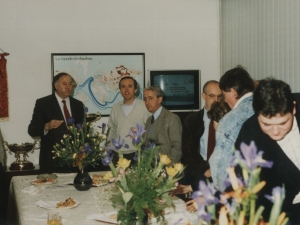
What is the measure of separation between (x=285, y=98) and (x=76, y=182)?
2009 millimetres

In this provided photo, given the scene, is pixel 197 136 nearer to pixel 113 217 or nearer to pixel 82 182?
pixel 82 182

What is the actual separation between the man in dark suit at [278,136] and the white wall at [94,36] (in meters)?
3.94

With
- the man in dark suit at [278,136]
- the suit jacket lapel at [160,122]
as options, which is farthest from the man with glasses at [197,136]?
the man in dark suit at [278,136]

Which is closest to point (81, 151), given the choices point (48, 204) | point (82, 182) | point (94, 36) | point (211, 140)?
point (82, 182)

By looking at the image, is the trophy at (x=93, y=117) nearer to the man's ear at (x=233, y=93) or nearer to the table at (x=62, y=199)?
the table at (x=62, y=199)

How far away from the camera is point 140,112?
4.77 meters

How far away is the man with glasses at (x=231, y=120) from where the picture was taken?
2395 millimetres

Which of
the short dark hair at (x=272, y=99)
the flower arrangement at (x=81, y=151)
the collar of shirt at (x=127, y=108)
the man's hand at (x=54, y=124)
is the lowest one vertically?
the flower arrangement at (x=81, y=151)

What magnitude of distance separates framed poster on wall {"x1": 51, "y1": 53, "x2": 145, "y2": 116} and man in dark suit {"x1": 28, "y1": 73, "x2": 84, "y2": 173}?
2.21 feet

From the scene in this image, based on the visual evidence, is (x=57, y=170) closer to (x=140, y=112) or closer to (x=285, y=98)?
(x=140, y=112)

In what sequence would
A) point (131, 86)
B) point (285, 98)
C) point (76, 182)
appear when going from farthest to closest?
point (131, 86), point (76, 182), point (285, 98)

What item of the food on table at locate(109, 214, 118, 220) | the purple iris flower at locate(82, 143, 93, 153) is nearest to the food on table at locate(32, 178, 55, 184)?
the purple iris flower at locate(82, 143, 93, 153)

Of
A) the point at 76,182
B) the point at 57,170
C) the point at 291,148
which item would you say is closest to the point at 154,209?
the point at 291,148

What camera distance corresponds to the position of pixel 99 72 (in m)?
5.68
